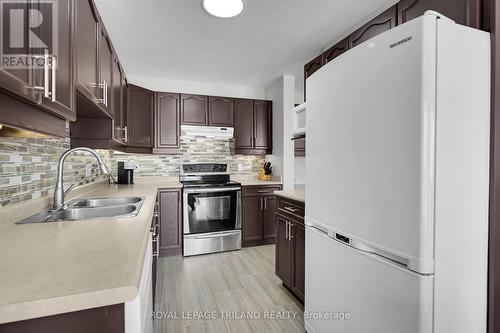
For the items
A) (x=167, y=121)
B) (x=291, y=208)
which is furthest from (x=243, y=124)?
(x=291, y=208)

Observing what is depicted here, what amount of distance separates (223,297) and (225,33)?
8.08 ft

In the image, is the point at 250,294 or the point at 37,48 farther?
the point at 250,294

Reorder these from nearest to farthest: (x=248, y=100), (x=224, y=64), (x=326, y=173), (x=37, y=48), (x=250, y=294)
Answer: (x=37, y=48) → (x=326, y=173) → (x=250, y=294) → (x=224, y=64) → (x=248, y=100)

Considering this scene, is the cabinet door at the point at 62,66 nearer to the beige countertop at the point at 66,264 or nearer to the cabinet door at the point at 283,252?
the beige countertop at the point at 66,264

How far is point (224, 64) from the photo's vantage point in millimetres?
3057

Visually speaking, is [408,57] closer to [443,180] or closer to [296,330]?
[443,180]

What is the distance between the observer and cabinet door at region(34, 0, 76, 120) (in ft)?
2.59

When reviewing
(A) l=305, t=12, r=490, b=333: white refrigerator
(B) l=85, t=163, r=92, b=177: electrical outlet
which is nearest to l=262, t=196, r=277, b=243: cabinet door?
(B) l=85, t=163, r=92, b=177: electrical outlet

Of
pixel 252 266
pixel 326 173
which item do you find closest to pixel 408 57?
pixel 326 173

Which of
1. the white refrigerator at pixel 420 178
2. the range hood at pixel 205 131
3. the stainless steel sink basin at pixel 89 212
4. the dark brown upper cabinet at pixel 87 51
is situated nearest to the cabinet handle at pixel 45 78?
the dark brown upper cabinet at pixel 87 51

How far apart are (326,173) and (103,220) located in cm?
119

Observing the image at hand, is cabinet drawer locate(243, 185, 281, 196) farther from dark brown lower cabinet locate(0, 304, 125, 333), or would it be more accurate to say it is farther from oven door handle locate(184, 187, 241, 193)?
dark brown lower cabinet locate(0, 304, 125, 333)

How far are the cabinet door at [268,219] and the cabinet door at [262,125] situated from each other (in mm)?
906

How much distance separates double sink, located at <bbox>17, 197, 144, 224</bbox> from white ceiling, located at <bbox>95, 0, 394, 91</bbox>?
1550mm
